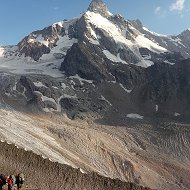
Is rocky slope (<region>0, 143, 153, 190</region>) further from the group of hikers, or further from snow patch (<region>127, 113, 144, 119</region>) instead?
snow patch (<region>127, 113, 144, 119</region>)

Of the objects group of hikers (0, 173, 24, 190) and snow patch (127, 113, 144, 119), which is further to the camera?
snow patch (127, 113, 144, 119)

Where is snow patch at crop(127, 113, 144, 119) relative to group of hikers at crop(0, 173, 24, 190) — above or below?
below

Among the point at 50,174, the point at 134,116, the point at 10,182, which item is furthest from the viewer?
the point at 134,116

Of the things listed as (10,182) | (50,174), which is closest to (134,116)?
(50,174)

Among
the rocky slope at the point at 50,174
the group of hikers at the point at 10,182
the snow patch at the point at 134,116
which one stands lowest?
the snow patch at the point at 134,116

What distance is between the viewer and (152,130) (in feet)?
548

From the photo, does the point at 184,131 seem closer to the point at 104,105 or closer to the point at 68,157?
the point at 104,105

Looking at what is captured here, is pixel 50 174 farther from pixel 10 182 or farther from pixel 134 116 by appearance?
pixel 134 116

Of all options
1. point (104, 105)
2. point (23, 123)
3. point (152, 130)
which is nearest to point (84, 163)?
point (23, 123)

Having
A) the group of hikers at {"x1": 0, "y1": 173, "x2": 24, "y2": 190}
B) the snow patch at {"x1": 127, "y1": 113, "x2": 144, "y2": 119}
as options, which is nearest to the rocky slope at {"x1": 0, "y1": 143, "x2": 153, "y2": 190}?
the group of hikers at {"x1": 0, "y1": 173, "x2": 24, "y2": 190}

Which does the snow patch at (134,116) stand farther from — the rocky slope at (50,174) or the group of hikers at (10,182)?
the group of hikers at (10,182)

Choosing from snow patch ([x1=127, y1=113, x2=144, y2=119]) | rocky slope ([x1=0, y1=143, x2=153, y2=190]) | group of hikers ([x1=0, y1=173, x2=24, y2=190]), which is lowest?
snow patch ([x1=127, y1=113, x2=144, y2=119])

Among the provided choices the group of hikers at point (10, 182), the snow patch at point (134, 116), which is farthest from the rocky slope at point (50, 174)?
the snow patch at point (134, 116)

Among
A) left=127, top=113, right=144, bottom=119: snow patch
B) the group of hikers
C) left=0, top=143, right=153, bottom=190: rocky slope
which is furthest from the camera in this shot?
left=127, top=113, right=144, bottom=119: snow patch
